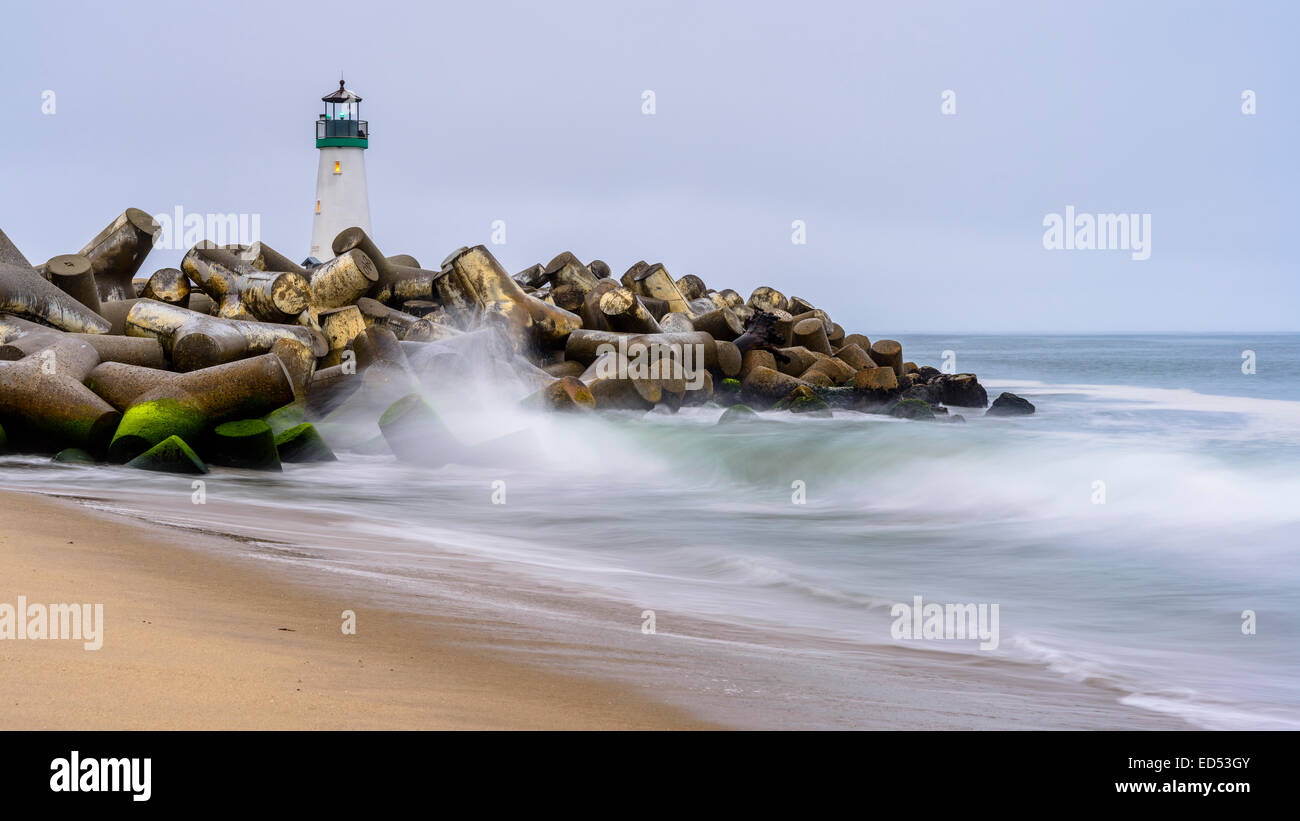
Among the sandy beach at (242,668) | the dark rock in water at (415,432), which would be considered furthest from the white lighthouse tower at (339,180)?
the sandy beach at (242,668)

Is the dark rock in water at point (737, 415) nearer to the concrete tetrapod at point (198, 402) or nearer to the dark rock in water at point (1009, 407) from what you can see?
the concrete tetrapod at point (198, 402)

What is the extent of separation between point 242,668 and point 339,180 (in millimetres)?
26402

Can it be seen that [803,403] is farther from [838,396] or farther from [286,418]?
[286,418]

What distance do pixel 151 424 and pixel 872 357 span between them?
13.9 m

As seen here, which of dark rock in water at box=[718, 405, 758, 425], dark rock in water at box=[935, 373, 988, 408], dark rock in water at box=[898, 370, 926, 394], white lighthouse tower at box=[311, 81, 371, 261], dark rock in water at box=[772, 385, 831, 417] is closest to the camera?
dark rock in water at box=[718, 405, 758, 425]

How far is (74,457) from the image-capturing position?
8.73m

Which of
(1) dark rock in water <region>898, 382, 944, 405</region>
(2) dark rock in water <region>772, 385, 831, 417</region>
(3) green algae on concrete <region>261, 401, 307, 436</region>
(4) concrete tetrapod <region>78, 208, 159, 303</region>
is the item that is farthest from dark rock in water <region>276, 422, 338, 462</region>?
(1) dark rock in water <region>898, 382, 944, 405</region>

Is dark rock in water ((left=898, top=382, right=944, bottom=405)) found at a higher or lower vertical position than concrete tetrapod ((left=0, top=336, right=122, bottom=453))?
lower

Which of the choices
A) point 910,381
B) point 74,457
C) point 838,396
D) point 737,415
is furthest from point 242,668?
point 910,381

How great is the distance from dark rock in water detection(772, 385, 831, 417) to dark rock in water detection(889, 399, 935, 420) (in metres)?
0.98

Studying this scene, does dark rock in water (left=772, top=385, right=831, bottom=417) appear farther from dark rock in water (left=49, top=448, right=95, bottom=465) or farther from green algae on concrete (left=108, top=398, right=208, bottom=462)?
dark rock in water (left=49, top=448, right=95, bottom=465)

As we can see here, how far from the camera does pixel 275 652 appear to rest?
3.43 metres

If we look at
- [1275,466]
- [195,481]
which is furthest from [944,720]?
[1275,466]

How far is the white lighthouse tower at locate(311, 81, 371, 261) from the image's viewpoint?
27922 millimetres
